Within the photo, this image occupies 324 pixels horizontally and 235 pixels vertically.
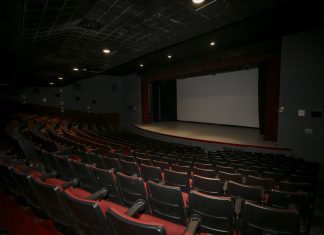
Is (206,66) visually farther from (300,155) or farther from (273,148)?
(300,155)

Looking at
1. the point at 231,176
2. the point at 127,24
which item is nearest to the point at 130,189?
the point at 231,176

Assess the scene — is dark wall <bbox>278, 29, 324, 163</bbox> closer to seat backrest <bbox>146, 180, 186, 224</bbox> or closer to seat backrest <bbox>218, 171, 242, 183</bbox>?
seat backrest <bbox>218, 171, 242, 183</bbox>

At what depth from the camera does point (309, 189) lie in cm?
304

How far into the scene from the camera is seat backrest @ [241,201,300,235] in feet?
5.46

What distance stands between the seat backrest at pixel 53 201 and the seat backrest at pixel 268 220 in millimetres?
1733

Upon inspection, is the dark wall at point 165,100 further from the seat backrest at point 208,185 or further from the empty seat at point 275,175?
the seat backrest at point 208,185

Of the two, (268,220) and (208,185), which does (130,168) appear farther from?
(268,220)

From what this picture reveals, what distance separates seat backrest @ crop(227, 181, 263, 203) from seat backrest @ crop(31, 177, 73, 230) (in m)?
2.14

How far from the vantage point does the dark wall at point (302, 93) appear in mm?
7297

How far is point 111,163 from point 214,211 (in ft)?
9.07

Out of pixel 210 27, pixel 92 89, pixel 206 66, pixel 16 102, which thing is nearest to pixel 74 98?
pixel 92 89

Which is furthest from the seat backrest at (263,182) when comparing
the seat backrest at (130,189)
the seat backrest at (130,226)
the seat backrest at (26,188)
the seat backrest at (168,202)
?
the seat backrest at (26,188)

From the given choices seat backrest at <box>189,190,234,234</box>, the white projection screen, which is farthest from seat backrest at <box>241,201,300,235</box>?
the white projection screen

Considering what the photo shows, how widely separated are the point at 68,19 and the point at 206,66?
781 cm
